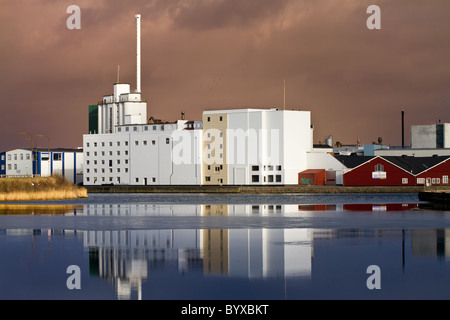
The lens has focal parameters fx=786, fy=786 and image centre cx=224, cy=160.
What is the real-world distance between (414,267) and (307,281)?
4037 millimetres

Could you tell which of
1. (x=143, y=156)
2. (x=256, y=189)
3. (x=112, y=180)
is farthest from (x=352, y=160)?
(x=112, y=180)

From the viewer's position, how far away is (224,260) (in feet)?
77.3

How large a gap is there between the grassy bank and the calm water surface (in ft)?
90.5

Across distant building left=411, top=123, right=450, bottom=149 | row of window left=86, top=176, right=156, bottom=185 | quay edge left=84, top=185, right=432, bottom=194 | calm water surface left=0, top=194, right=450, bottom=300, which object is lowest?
quay edge left=84, top=185, right=432, bottom=194

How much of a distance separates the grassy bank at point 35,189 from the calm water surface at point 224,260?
27.6 meters

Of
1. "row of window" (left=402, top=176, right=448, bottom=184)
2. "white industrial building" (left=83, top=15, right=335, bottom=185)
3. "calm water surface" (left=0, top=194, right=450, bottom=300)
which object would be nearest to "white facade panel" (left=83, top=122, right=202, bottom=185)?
"white industrial building" (left=83, top=15, right=335, bottom=185)

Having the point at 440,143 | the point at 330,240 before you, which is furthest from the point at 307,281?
the point at 440,143

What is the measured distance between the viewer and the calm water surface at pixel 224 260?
18.2m

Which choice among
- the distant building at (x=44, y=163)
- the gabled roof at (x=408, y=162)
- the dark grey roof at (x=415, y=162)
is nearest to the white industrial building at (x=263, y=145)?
the gabled roof at (x=408, y=162)

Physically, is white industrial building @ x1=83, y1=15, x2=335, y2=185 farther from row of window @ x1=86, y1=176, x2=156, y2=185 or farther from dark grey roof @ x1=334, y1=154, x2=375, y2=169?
dark grey roof @ x1=334, y1=154, x2=375, y2=169

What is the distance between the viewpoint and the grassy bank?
65.2 m

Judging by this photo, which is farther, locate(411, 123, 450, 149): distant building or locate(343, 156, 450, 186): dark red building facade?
locate(411, 123, 450, 149): distant building

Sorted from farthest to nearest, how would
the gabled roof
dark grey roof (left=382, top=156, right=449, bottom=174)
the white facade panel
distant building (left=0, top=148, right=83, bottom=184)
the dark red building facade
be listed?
1. distant building (left=0, top=148, right=83, bottom=184)
2. the white facade panel
3. dark grey roof (left=382, top=156, right=449, bottom=174)
4. the gabled roof
5. the dark red building facade

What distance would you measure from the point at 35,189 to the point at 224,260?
4770 cm
